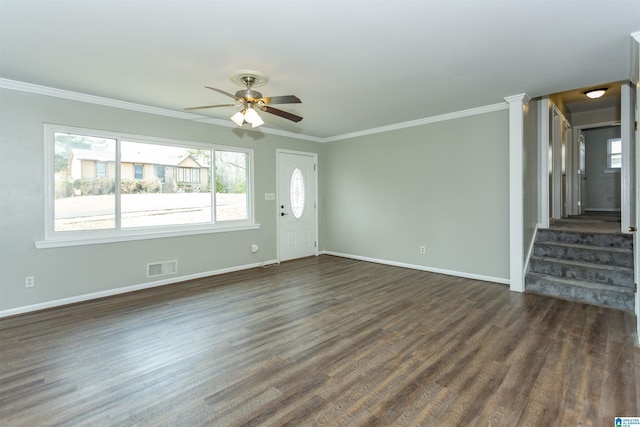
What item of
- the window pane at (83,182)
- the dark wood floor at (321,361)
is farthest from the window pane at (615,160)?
the window pane at (83,182)

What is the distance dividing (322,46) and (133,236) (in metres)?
3.58

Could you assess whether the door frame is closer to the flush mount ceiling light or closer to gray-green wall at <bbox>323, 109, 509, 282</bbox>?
gray-green wall at <bbox>323, 109, 509, 282</bbox>

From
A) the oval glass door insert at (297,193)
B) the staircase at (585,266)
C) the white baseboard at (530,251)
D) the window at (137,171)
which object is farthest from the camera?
the oval glass door insert at (297,193)

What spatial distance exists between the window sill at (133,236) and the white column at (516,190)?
4143 millimetres

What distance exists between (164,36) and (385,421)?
321 cm

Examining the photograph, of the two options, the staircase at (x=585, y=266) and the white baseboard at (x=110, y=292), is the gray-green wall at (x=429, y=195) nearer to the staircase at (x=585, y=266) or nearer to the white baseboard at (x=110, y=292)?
the staircase at (x=585, y=266)

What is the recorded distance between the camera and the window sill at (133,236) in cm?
371

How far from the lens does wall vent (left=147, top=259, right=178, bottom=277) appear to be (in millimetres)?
4527

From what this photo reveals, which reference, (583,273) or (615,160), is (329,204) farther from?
(615,160)

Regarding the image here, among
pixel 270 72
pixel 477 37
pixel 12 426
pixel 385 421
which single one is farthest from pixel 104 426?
pixel 477 37

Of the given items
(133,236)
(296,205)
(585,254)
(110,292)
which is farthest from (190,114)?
(585,254)

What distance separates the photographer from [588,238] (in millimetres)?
4363

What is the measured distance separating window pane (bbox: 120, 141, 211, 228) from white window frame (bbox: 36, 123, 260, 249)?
0.26ft

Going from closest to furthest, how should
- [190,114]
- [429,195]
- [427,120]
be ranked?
[190,114] → [427,120] → [429,195]
